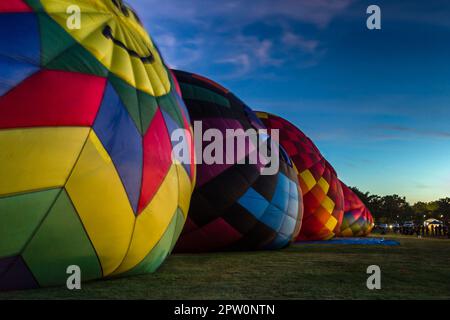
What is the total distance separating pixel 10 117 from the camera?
3719 millimetres

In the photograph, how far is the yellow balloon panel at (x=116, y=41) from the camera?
457 cm

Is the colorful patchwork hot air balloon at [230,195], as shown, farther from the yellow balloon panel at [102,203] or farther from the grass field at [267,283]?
the yellow balloon panel at [102,203]

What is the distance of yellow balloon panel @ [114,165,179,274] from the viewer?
4.68m

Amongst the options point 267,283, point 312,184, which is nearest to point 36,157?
point 267,283

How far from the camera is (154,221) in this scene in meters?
4.90

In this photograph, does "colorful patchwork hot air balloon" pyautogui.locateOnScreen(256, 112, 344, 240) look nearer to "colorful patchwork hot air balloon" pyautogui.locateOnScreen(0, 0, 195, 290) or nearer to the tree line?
"colorful patchwork hot air balloon" pyautogui.locateOnScreen(0, 0, 195, 290)

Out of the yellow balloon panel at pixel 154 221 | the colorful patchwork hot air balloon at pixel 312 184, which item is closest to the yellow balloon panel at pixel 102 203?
the yellow balloon panel at pixel 154 221

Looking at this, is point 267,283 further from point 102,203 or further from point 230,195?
point 230,195

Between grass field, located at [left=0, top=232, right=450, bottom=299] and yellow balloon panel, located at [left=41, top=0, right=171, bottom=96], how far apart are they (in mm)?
2211

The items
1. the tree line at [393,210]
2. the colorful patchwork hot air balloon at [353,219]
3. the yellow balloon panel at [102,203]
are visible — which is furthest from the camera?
the tree line at [393,210]

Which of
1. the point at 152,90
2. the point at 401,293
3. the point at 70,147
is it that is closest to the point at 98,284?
the point at 70,147

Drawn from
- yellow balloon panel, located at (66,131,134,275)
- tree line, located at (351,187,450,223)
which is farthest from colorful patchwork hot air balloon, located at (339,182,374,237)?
tree line, located at (351,187,450,223)

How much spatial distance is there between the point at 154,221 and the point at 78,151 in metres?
1.24
